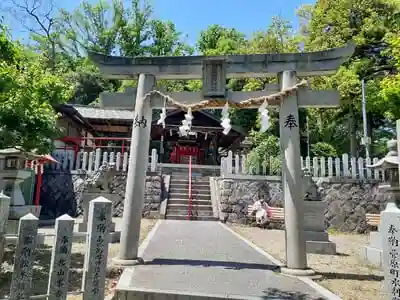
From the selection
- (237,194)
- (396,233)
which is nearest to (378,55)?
(237,194)

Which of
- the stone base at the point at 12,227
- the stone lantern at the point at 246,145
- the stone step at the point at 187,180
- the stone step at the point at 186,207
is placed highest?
the stone lantern at the point at 246,145

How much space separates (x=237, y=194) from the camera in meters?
14.9

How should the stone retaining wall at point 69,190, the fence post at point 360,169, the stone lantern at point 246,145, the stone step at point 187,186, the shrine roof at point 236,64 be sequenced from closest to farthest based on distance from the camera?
the shrine roof at point 236,64 < the fence post at point 360,169 < the stone retaining wall at point 69,190 < the stone step at point 187,186 < the stone lantern at point 246,145

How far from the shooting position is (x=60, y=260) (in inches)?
155

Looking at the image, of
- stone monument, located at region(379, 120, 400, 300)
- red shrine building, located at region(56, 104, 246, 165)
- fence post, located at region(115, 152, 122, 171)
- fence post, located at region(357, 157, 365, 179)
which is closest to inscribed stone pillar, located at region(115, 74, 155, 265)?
stone monument, located at region(379, 120, 400, 300)

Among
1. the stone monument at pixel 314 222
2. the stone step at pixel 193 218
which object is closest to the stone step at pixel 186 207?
the stone step at pixel 193 218

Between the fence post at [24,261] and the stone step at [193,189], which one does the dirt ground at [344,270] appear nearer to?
the fence post at [24,261]

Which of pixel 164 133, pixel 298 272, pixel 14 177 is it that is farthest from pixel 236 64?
pixel 164 133

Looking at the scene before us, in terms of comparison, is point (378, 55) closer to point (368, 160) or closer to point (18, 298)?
point (368, 160)

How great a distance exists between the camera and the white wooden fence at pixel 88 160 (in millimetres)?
16297

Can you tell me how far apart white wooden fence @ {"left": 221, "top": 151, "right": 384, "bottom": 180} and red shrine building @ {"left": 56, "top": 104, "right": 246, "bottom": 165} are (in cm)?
614

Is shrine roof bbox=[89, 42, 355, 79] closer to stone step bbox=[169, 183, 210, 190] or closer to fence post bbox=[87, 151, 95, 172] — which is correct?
fence post bbox=[87, 151, 95, 172]

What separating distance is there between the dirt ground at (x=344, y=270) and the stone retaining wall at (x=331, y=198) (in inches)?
124

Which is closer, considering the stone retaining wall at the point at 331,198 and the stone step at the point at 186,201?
the stone retaining wall at the point at 331,198
